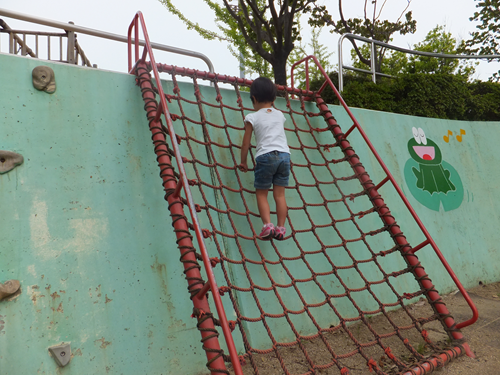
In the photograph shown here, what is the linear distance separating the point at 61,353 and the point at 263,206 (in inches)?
51.0

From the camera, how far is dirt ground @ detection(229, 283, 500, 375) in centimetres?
209

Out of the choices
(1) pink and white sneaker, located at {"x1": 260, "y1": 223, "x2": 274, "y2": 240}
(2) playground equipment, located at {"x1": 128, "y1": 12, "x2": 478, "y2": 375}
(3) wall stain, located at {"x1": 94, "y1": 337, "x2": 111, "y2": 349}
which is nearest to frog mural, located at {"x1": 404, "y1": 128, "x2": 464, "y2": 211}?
(2) playground equipment, located at {"x1": 128, "y1": 12, "x2": 478, "y2": 375}

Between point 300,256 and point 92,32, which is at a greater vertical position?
point 92,32

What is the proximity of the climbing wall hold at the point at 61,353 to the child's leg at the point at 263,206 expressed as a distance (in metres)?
1.22

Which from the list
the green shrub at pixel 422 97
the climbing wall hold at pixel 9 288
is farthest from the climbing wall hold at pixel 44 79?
the green shrub at pixel 422 97

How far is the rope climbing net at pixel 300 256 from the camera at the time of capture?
2.17 metres

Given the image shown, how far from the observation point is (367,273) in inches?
113

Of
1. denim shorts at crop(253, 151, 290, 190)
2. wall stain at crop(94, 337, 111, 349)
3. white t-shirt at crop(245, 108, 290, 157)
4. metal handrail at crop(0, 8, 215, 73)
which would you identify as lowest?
wall stain at crop(94, 337, 111, 349)

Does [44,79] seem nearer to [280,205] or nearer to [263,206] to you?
[263,206]

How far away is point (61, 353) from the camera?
5.87 feet

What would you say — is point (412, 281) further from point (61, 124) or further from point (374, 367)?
point (61, 124)

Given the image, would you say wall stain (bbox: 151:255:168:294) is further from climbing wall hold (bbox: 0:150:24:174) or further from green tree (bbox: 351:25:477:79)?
green tree (bbox: 351:25:477:79)

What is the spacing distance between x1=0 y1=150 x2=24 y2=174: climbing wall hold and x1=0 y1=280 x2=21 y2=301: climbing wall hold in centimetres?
53

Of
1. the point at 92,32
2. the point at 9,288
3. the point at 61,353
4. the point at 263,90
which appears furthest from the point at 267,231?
the point at 92,32
